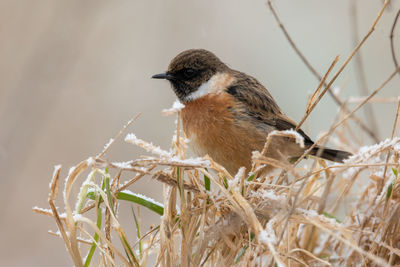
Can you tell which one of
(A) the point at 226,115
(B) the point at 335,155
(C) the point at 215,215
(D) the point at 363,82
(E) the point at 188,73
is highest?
(E) the point at 188,73

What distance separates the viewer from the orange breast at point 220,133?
3.53 m

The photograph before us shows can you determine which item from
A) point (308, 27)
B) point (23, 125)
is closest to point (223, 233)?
point (23, 125)

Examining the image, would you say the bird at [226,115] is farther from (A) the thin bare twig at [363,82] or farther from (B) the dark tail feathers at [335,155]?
(A) the thin bare twig at [363,82]

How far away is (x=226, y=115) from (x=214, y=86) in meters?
0.43

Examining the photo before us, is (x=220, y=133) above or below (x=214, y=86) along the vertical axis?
below

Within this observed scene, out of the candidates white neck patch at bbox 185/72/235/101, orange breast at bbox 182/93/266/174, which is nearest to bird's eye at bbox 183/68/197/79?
white neck patch at bbox 185/72/235/101

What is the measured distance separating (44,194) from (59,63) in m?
2.02

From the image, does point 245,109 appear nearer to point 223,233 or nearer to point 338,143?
point 338,143

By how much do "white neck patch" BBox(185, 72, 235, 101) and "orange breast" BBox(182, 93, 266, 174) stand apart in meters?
0.10

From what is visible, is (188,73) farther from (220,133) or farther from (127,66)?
(127,66)

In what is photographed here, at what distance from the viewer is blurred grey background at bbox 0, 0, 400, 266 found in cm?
512

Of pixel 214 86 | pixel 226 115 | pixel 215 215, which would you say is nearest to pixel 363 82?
pixel 226 115

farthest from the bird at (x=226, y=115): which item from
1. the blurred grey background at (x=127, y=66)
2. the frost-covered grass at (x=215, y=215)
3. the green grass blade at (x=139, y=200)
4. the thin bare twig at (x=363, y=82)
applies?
the green grass blade at (x=139, y=200)

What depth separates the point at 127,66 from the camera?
298 inches
